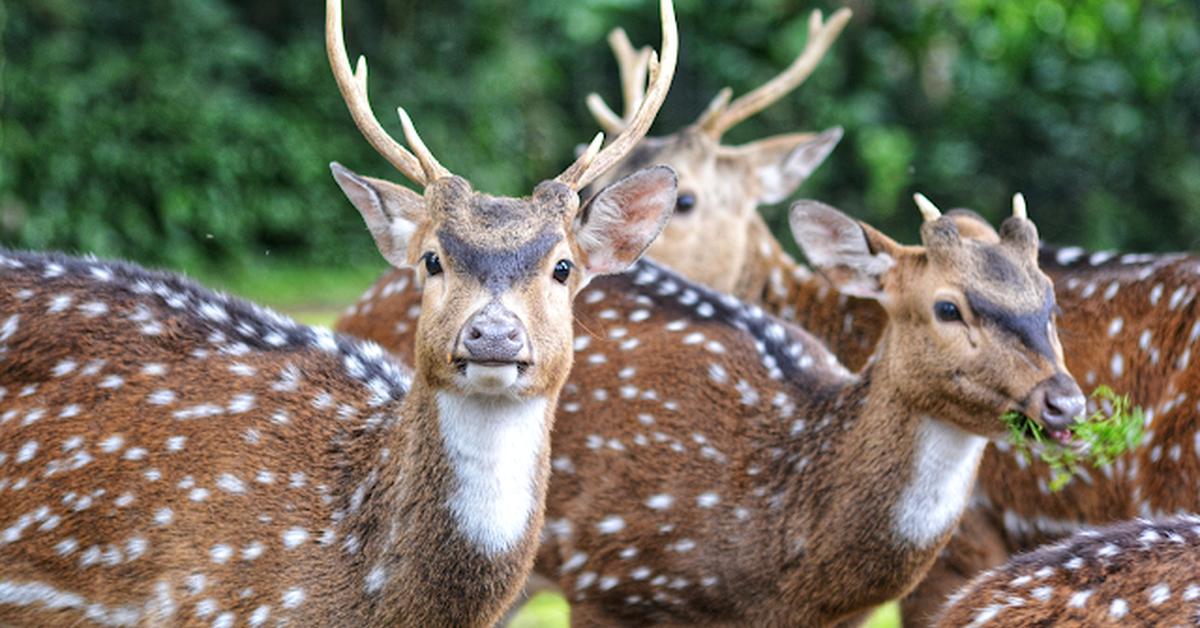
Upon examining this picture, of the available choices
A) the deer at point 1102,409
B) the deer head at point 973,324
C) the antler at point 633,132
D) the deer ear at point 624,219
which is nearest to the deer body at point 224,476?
the deer ear at point 624,219

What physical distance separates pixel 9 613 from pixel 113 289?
3.00 feet

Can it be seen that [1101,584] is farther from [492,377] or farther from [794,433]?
[794,433]

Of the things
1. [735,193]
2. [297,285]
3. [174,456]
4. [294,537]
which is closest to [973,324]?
[294,537]

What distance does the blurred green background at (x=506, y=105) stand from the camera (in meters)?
11.8

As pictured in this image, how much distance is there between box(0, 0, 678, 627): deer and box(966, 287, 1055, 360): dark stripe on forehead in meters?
0.87

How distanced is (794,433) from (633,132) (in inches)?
43.0

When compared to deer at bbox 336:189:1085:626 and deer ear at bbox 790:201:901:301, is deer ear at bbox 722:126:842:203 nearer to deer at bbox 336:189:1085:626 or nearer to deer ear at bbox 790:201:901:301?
deer at bbox 336:189:1085:626

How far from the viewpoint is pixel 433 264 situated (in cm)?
407

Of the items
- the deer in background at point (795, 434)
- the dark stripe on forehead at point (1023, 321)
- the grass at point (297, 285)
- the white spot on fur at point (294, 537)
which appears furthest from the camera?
the grass at point (297, 285)

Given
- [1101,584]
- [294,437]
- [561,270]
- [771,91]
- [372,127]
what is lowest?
[1101,584]

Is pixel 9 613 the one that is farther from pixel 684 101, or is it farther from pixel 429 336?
pixel 684 101

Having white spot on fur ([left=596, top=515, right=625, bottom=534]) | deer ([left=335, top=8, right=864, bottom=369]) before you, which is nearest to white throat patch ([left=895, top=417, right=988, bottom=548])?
white spot on fur ([left=596, top=515, right=625, bottom=534])

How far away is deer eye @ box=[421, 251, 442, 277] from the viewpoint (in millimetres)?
4051

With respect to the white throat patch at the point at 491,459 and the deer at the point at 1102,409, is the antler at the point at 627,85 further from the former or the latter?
the white throat patch at the point at 491,459
